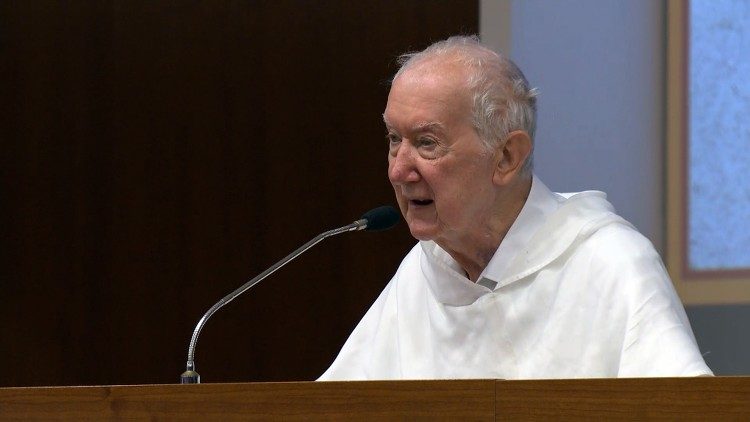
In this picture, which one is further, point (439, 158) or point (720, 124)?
point (720, 124)

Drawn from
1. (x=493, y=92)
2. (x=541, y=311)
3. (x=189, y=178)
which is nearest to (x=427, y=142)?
(x=493, y=92)

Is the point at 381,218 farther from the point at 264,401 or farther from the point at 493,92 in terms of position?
the point at 264,401

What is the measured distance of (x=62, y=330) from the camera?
5750 mm

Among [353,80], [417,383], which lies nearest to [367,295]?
[353,80]

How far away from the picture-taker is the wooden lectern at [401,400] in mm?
2029

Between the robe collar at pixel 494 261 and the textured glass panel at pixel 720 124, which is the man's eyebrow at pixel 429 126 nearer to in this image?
the robe collar at pixel 494 261

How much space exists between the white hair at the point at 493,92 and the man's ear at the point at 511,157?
18 millimetres

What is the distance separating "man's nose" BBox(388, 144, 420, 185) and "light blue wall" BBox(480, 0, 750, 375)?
77.6 inches

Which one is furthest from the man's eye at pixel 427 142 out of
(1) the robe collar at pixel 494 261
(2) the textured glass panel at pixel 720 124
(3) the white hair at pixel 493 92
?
(2) the textured glass panel at pixel 720 124

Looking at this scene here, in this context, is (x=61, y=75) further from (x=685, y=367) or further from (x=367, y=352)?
(x=685, y=367)

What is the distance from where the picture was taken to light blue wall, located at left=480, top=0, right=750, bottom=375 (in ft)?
16.8

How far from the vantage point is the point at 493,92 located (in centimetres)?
321

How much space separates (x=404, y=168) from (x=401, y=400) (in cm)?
111

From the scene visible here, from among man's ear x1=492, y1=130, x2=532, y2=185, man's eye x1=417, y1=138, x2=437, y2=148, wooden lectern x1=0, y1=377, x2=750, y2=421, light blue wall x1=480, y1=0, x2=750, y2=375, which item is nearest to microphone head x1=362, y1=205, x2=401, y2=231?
man's eye x1=417, y1=138, x2=437, y2=148
